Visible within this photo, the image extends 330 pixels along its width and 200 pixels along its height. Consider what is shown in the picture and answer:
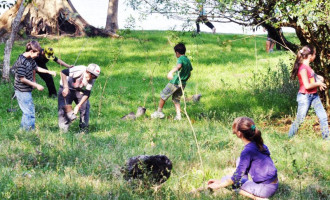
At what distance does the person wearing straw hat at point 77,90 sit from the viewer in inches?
296

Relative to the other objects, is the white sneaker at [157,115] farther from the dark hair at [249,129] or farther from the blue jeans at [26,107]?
the dark hair at [249,129]

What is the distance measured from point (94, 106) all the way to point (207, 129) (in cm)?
343

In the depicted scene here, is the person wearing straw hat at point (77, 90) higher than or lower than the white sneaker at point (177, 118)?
higher

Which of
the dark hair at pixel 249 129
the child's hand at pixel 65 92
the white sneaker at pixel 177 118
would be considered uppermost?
the child's hand at pixel 65 92

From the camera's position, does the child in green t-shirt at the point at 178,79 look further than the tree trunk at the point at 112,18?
No

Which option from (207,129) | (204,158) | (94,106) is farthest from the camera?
(94,106)

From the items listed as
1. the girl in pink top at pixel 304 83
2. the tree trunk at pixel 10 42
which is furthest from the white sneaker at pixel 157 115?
the tree trunk at pixel 10 42

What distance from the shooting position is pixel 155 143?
24.0ft

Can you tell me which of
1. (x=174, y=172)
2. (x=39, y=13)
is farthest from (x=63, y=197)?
(x=39, y=13)

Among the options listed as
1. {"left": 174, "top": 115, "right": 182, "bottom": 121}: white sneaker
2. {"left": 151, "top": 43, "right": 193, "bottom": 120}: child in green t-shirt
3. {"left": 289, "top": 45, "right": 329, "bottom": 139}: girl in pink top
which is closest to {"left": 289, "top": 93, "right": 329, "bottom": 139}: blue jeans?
{"left": 289, "top": 45, "right": 329, "bottom": 139}: girl in pink top

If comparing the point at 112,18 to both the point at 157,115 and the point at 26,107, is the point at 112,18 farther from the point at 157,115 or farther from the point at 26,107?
the point at 26,107

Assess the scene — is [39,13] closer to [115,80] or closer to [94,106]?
[115,80]

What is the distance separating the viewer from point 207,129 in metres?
8.45

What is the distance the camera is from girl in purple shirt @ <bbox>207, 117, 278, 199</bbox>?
4820mm
